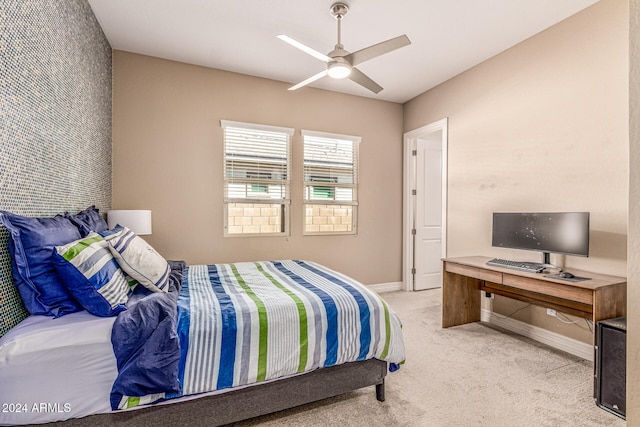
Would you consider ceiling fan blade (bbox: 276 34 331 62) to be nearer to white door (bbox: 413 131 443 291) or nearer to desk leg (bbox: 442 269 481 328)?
desk leg (bbox: 442 269 481 328)

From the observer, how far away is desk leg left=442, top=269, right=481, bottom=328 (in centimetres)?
325

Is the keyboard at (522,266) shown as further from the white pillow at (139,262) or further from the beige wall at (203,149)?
the white pillow at (139,262)

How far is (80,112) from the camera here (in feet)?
7.70

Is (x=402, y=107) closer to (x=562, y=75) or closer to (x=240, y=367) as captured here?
(x=562, y=75)

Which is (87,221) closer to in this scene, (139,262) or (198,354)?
(139,262)

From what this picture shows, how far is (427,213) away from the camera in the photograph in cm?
482

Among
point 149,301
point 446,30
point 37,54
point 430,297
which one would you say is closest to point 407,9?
point 446,30

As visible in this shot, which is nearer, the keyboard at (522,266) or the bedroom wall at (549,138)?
the bedroom wall at (549,138)

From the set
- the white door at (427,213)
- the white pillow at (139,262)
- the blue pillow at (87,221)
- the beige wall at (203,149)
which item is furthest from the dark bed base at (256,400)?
the white door at (427,213)

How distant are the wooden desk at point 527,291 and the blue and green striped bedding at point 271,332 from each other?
127cm

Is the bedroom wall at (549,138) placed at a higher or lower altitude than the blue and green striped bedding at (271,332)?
higher

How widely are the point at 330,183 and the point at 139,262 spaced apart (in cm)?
281

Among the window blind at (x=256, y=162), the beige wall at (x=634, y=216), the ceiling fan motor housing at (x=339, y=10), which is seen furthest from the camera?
the window blind at (x=256, y=162)

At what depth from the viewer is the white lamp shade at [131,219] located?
113 inches
